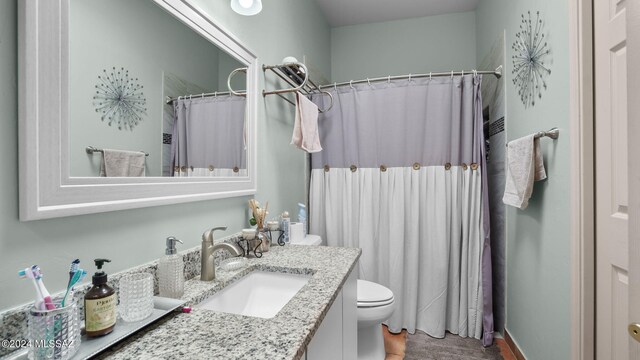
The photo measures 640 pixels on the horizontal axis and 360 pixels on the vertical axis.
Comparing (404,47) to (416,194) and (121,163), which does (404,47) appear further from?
(121,163)

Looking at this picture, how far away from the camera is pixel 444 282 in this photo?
Answer: 205 cm

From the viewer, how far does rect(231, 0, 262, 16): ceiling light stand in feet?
4.23

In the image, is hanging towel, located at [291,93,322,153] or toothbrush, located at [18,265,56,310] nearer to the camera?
toothbrush, located at [18,265,56,310]

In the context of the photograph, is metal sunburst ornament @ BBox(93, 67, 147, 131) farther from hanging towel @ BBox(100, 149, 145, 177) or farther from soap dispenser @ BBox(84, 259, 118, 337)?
soap dispenser @ BBox(84, 259, 118, 337)

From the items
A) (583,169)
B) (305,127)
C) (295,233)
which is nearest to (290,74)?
(305,127)

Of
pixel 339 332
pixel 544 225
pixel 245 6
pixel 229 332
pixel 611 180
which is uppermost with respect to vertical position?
pixel 245 6

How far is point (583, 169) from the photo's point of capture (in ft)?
3.55

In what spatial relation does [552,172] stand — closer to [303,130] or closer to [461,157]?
[461,157]

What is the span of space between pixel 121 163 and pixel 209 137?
17.4 inches

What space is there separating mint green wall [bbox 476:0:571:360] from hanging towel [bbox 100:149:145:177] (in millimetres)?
1611

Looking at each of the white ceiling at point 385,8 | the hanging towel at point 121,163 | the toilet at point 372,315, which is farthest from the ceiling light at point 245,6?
the white ceiling at point 385,8

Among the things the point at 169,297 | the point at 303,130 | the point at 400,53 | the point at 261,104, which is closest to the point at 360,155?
the point at 303,130

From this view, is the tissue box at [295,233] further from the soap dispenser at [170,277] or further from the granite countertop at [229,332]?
the soap dispenser at [170,277]

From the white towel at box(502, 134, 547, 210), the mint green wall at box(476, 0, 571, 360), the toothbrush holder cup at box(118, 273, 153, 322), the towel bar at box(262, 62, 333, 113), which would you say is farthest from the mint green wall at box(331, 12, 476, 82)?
the toothbrush holder cup at box(118, 273, 153, 322)
